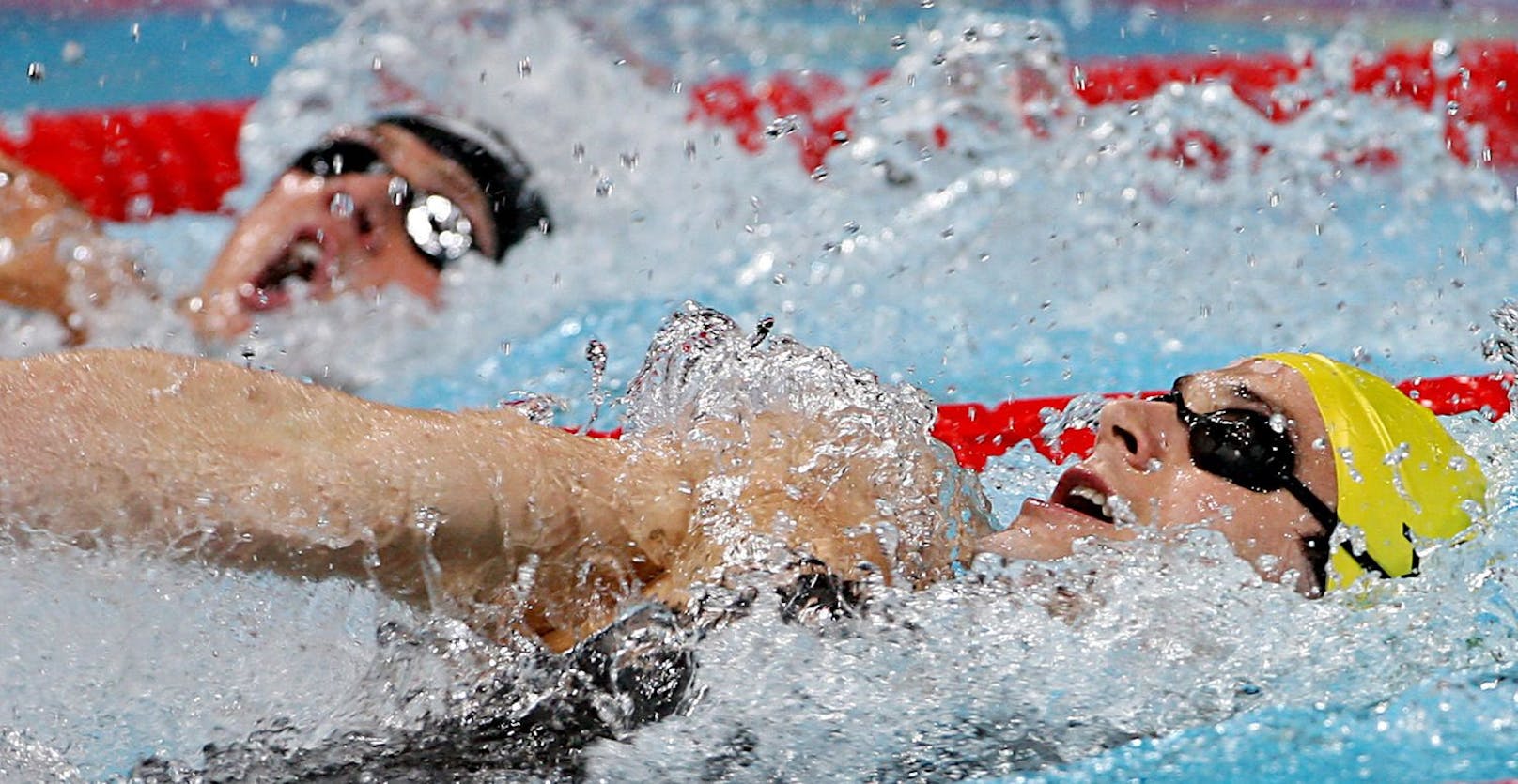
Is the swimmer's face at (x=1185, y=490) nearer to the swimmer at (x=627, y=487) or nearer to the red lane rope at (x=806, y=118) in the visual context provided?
the swimmer at (x=627, y=487)

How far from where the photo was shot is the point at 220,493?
1.18 m

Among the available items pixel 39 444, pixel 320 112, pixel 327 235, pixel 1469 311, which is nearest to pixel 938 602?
pixel 39 444

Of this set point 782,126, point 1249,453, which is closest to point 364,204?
point 782,126

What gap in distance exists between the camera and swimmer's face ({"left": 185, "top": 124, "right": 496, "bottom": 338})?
2.58 m

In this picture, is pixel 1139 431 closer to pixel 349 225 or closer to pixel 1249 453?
pixel 1249 453

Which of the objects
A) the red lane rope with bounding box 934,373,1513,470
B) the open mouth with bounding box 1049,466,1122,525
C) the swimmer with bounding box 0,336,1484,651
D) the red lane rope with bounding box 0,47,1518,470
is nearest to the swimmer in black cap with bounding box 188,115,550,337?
the red lane rope with bounding box 934,373,1513,470

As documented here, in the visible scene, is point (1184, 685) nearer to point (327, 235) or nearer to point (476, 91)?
point (327, 235)

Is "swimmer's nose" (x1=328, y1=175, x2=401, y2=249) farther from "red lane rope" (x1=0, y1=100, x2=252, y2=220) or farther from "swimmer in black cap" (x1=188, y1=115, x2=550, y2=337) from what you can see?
"red lane rope" (x1=0, y1=100, x2=252, y2=220)

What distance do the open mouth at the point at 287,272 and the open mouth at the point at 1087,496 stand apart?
1430 millimetres

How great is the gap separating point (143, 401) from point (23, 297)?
55.6 inches

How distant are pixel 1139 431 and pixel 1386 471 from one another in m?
0.25

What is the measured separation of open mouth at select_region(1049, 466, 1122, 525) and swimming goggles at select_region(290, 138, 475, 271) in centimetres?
133

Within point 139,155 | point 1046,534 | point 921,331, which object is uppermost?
point 139,155

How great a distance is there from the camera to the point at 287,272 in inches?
105
